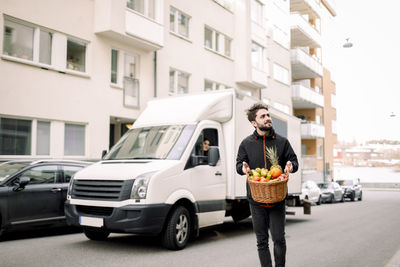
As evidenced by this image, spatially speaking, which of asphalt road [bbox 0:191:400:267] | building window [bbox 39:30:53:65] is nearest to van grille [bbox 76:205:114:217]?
asphalt road [bbox 0:191:400:267]

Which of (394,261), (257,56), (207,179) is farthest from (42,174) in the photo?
(257,56)

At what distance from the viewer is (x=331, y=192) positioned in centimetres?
2620

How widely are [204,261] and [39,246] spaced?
3085mm

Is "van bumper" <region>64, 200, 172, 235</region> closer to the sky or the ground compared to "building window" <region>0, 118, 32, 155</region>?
closer to the ground

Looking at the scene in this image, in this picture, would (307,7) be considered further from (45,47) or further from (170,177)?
(170,177)

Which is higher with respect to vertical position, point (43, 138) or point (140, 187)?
point (43, 138)

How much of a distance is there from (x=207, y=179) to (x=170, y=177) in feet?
3.94

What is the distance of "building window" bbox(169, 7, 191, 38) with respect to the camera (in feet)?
72.0

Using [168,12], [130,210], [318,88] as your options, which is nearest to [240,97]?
[130,210]

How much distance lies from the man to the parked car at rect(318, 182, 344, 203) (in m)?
21.4

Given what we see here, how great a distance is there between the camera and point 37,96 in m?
15.3

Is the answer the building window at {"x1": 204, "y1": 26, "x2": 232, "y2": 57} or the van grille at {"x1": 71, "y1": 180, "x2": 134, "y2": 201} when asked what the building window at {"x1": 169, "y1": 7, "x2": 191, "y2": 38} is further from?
the van grille at {"x1": 71, "y1": 180, "x2": 134, "y2": 201}

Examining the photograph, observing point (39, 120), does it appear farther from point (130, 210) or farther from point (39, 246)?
point (130, 210)

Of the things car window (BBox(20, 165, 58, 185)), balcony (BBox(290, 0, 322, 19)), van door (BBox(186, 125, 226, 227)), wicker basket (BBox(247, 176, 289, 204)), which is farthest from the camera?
balcony (BBox(290, 0, 322, 19))
